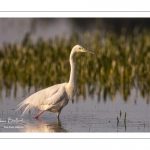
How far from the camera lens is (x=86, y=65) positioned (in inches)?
608

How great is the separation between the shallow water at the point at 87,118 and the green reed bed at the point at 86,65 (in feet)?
2.70

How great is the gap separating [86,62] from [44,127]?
5.23 meters

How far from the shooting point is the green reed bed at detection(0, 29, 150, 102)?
1455 cm

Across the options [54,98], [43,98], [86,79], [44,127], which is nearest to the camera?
[44,127]

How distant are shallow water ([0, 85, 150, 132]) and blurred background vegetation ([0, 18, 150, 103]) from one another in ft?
2.54

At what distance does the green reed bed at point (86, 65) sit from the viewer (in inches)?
573
